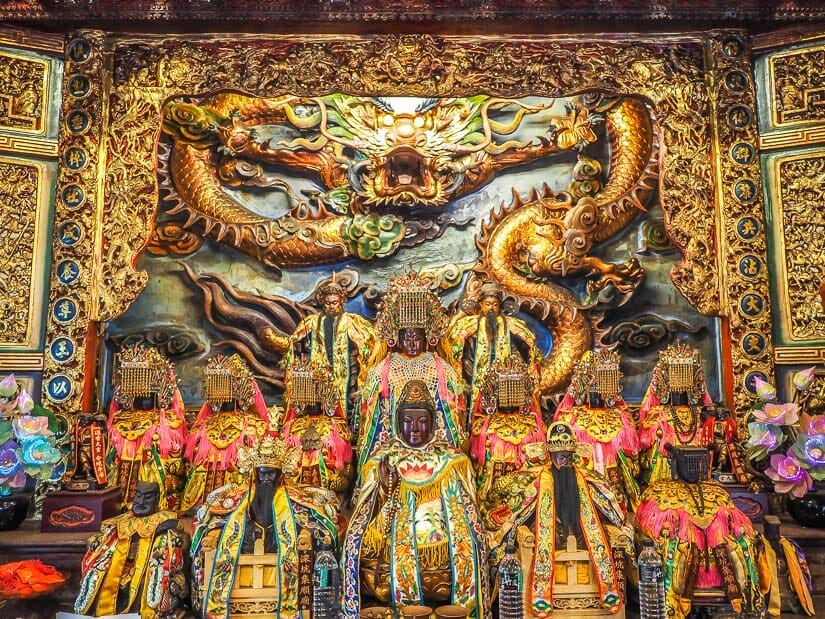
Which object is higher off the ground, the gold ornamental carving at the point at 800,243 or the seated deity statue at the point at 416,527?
the gold ornamental carving at the point at 800,243

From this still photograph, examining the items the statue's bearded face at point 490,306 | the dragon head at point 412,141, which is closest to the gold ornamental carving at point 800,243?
the dragon head at point 412,141

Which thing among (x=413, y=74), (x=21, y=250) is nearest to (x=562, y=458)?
(x=413, y=74)

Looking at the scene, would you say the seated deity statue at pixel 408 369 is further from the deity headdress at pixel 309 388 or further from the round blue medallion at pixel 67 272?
the round blue medallion at pixel 67 272

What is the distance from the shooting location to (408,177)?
25.2 feet

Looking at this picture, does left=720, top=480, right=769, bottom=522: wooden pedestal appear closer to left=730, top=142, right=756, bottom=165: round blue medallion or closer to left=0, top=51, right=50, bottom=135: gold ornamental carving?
left=730, top=142, right=756, bottom=165: round blue medallion

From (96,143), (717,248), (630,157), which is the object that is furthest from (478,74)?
(96,143)

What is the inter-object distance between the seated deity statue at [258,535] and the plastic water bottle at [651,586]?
2043 millimetres

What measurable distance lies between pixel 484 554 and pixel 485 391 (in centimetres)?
190

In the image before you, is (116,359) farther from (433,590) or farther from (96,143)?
(433,590)

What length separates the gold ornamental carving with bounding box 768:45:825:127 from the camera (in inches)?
291

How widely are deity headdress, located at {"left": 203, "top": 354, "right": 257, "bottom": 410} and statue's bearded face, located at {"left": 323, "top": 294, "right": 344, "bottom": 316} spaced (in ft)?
3.11

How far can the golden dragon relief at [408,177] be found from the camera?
757 centimetres

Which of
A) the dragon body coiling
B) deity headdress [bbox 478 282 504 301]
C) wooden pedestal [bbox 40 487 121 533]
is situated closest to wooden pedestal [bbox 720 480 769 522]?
the dragon body coiling

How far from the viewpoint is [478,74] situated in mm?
7641
